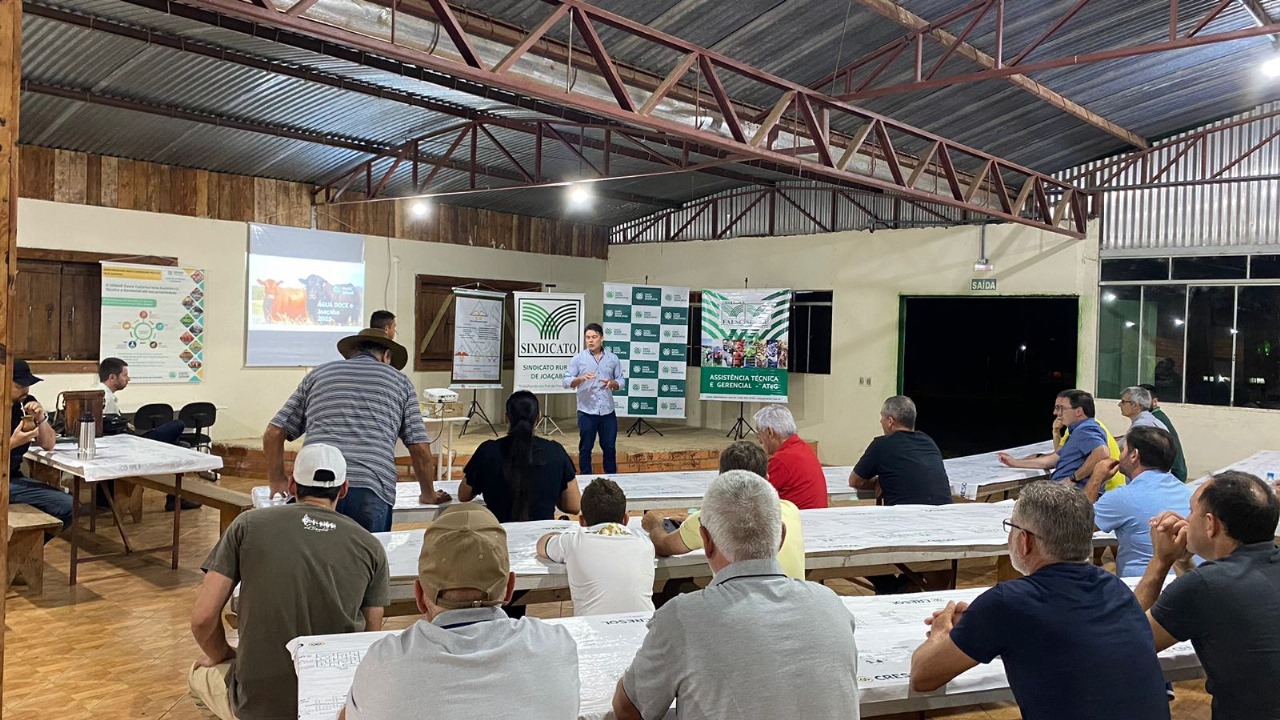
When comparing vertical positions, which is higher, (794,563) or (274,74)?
(274,74)

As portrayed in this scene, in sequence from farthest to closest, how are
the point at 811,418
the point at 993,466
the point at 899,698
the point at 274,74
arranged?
the point at 811,418 < the point at 274,74 < the point at 993,466 < the point at 899,698

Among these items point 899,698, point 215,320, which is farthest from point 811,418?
point 899,698

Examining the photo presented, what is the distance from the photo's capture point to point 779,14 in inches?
251

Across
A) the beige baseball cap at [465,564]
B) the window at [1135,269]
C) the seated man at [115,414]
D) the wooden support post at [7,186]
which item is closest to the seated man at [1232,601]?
the beige baseball cap at [465,564]

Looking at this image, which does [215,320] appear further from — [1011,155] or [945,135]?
[1011,155]

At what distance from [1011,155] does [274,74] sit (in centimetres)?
771

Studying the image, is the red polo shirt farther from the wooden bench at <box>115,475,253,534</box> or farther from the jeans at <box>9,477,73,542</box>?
the jeans at <box>9,477,73,542</box>

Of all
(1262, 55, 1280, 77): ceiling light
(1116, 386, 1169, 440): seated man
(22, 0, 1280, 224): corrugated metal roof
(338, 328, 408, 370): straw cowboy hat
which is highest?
(22, 0, 1280, 224): corrugated metal roof

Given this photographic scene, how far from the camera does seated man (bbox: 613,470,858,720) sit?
1726 mm

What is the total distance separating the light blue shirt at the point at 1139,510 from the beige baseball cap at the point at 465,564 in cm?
302

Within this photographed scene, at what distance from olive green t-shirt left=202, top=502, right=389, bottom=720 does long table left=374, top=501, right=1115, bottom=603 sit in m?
0.61

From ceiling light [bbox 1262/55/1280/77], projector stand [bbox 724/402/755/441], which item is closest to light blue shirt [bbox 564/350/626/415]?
projector stand [bbox 724/402/755/441]

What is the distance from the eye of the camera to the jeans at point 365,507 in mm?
3738

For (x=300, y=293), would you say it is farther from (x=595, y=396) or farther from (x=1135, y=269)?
(x=1135, y=269)
